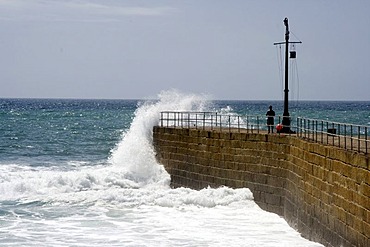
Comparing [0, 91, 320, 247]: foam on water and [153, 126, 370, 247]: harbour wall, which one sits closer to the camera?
[153, 126, 370, 247]: harbour wall

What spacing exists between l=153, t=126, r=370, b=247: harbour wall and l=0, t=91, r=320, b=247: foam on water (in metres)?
0.44

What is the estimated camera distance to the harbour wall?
48.5 feet

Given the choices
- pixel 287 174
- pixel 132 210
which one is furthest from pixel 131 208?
pixel 287 174

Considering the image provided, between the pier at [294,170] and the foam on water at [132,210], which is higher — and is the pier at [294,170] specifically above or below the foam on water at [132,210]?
above

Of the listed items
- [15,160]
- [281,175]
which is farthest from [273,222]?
[15,160]

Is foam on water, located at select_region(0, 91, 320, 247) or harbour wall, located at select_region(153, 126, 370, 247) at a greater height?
harbour wall, located at select_region(153, 126, 370, 247)

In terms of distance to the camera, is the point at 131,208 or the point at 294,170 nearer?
the point at 294,170

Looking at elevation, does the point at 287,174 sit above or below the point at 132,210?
above

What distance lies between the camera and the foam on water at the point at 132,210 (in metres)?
18.4

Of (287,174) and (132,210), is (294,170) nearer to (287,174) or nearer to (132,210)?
(287,174)

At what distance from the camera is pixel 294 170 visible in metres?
19.4

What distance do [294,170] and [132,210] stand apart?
17.5 feet

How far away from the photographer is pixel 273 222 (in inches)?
787

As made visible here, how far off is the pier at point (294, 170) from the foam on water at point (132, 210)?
46 cm
